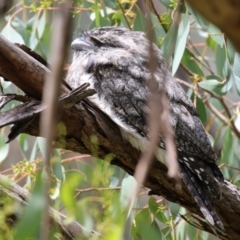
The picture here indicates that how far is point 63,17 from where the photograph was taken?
0.56 metres

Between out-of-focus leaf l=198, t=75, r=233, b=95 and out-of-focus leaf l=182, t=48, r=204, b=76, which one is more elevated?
out-of-focus leaf l=182, t=48, r=204, b=76

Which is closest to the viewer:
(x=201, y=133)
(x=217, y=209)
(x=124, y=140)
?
(x=124, y=140)

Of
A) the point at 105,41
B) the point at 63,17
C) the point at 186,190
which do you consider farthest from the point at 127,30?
the point at 63,17

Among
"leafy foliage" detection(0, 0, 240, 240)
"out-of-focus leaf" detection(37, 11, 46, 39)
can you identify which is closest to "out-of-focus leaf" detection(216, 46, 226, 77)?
"leafy foliage" detection(0, 0, 240, 240)

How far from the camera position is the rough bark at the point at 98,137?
61.5 inches

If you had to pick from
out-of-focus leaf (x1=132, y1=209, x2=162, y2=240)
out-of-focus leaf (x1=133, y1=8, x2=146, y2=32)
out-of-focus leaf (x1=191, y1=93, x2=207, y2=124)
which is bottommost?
out-of-focus leaf (x1=132, y1=209, x2=162, y2=240)

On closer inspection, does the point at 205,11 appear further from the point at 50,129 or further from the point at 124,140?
the point at 124,140

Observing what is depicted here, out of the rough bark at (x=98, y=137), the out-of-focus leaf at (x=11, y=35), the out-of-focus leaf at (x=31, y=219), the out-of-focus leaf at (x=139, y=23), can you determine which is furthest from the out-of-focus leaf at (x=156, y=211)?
the out-of-focus leaf at (x=31, y=219)

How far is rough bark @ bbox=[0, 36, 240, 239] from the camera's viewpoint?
1.56m

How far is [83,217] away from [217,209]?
1188mm

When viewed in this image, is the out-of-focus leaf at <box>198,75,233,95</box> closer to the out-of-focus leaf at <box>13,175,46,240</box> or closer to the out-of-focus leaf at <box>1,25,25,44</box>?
the out-of-focus leaf at <box>1,25,25,44</box>

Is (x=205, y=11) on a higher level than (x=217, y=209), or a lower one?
higher

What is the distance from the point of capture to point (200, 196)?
6.19 ft

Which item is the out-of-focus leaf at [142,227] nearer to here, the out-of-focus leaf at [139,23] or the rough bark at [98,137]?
the rough bark at [98,137]
